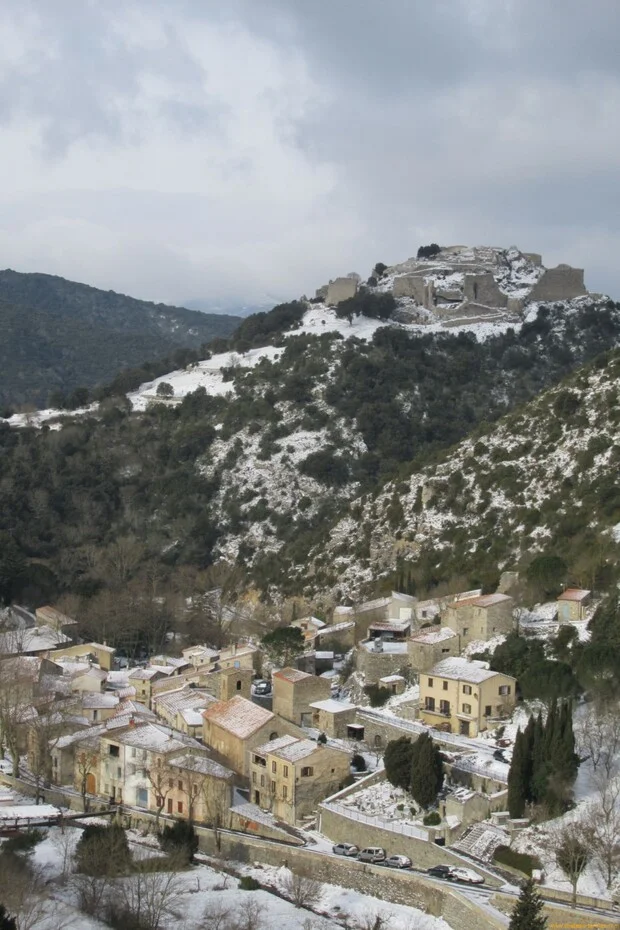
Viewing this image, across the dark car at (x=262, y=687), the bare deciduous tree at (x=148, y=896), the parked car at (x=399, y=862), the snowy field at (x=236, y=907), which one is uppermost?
the dark car at (x=262, y=687)

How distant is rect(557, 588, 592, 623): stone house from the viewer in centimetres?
4197

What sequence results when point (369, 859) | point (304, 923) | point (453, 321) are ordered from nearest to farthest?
point (304, 923), point (369, 859), point (453, 321)

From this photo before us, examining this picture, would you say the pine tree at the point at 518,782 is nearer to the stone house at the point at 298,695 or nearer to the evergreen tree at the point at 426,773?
the evergreen tree at the point at 426,773

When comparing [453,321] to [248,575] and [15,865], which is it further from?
[15,865]

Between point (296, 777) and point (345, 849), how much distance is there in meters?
3.50

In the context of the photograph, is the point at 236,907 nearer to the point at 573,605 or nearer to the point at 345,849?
the point at 345,849

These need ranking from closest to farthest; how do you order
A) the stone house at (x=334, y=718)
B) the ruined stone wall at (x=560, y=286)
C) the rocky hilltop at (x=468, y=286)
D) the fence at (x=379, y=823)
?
the fence at (x=379, y=823), the stone house at (x=334, y=718), the rocky hilltop at (x=468, y=286), the ruined stone wall at (x=560, y=286)

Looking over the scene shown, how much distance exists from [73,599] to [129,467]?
925 inches

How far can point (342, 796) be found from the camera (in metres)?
35.3

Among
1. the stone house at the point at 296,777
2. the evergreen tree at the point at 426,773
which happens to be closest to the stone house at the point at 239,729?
the stone house at the point at 296,777

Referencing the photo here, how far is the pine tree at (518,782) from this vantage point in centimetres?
3188

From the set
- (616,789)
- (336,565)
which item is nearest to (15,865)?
(616,789)

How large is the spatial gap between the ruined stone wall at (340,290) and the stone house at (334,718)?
67.3 metres

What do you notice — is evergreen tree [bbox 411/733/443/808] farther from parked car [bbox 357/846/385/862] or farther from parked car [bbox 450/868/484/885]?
parked car [bbox 450/868/484/885]
